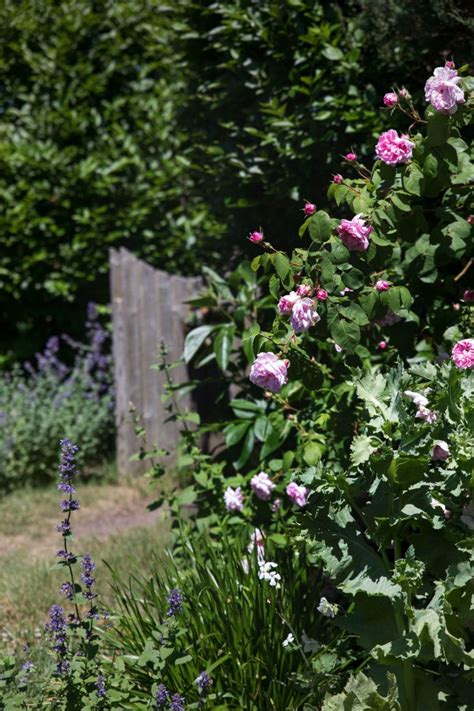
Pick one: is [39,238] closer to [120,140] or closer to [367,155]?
[120,140]

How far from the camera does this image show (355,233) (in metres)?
2.47

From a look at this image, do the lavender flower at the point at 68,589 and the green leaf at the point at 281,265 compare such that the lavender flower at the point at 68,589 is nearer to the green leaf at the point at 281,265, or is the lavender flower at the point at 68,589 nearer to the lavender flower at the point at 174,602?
the lavender flower at the point at 174,602

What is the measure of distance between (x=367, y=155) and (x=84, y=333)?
4.51m

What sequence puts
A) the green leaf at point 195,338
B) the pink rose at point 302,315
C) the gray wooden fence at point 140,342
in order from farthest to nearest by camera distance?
the gray wooden fence at point 140,342 → the green leaf at point 195,338 → the pink rose at point 302,315

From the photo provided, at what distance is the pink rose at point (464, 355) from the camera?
242cm

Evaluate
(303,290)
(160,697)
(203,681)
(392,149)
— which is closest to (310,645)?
(203,681)

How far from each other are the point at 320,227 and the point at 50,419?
433 centimetres

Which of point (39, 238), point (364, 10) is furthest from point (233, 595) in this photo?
point (39, 238)

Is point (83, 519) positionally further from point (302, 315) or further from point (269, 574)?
point (302, 315)

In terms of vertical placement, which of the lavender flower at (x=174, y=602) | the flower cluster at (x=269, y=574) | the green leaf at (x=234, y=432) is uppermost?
the green leaf at (x=234, y=432)

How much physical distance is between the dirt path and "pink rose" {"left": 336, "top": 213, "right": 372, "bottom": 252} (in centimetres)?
279

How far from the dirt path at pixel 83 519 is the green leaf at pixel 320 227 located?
277 cm

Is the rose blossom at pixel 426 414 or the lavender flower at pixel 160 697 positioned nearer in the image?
the lavender flower at pixel 160 697

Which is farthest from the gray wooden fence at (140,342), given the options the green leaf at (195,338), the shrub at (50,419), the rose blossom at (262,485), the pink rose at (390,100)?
the pink rose at (390,100)
